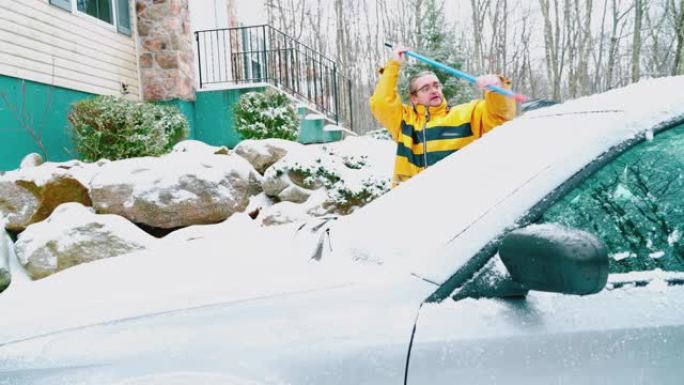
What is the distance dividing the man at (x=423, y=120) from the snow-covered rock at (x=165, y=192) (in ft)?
9.98

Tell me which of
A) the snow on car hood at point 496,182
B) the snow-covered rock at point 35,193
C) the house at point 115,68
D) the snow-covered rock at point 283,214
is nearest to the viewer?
the snow on car hood at point 496,182

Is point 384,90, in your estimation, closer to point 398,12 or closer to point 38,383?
point 38,383

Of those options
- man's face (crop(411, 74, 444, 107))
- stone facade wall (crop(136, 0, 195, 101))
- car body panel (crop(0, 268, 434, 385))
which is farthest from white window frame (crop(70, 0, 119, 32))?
car body panel (crop(0, 268, 434, 385))

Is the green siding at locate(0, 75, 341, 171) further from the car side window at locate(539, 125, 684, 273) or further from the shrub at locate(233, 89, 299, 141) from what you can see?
the car side window at locate(539, 125, 684, 273)

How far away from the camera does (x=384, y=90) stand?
3482mm

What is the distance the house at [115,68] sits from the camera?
722 centimetres

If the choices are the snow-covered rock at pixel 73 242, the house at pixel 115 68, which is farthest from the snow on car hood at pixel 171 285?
the house at pixel 115 68

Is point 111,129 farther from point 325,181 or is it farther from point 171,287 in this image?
point 171,287

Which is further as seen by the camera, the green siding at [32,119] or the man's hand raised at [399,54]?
the green siding at [32,119]

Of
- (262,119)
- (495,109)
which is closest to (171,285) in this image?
(495,109)

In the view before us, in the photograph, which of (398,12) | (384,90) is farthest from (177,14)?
(398,12)

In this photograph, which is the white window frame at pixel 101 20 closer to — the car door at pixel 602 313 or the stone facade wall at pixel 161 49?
the stone facade wall at pixel 161 49

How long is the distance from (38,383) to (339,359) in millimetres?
653

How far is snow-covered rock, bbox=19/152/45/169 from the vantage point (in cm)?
710
